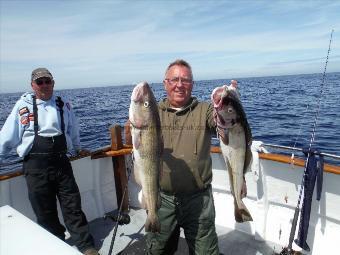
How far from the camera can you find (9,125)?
206 inches

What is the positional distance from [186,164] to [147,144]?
2.21 feet

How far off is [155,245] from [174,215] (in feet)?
1.68

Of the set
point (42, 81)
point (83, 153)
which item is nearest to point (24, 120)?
point (42, 81)

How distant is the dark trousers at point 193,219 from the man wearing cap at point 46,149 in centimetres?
202

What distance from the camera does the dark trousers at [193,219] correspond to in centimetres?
413

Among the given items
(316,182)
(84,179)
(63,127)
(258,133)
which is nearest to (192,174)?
(316,182)

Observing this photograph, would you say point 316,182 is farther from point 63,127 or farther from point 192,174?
point 63,127

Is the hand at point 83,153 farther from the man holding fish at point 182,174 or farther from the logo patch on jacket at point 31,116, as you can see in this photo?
the man holding fish at point 182,174

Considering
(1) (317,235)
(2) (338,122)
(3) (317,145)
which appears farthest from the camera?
(2) (338,122)

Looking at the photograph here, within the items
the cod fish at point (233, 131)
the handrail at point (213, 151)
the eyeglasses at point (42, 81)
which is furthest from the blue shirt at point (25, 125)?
the cod fish at point (233, 131)

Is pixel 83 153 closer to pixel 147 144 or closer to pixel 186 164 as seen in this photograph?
pixel 186 164

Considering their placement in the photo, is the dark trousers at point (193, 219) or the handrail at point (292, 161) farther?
the handrail at point (292, 161)

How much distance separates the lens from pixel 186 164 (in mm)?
3994

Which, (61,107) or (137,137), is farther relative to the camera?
(61,107)
